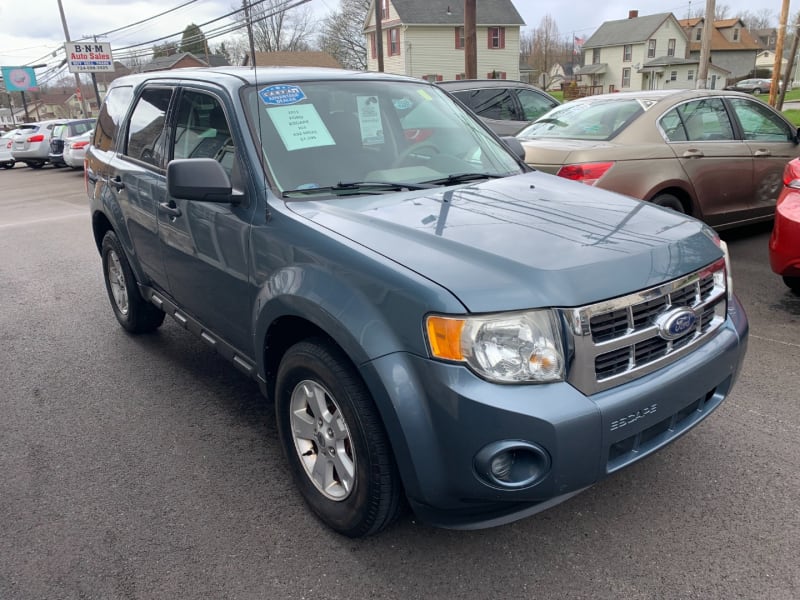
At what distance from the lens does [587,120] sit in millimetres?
6367

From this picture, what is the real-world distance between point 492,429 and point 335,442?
0.78 m

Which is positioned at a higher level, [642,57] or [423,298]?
[642,57]

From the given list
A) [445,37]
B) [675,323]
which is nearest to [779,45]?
[675,323]

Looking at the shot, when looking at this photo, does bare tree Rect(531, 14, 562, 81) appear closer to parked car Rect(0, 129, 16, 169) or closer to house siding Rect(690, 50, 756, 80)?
house siding Rect(690, 50, 756, 80)

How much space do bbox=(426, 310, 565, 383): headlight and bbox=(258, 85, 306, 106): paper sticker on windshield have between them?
1644mm

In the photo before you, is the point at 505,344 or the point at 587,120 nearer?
the point at 505,344

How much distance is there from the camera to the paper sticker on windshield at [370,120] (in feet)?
10.7

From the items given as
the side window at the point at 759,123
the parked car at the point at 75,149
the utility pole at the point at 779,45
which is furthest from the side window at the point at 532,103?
the parked car at the point at 75,149

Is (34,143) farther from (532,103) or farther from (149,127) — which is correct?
(149,127)

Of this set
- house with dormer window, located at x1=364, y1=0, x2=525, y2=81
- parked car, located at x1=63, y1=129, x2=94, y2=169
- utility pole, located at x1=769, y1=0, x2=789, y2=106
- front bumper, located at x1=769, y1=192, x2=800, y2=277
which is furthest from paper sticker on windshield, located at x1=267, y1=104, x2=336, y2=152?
house with dormer window, located at x1=364, y1=0, x2=525, y2=81

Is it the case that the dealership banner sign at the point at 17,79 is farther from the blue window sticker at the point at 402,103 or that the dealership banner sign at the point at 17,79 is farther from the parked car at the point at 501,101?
the blue window sticker at the point at 402,103

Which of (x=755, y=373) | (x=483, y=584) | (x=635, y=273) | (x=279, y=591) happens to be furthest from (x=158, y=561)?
(x=755, y=373)

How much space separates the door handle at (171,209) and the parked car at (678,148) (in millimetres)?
3326

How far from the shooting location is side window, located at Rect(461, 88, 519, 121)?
10.1m
